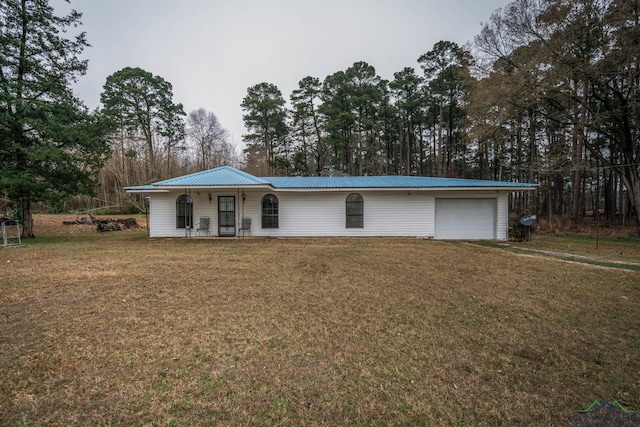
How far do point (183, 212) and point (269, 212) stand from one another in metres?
4.22

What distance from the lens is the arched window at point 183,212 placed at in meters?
12.9

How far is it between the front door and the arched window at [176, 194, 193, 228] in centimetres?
139

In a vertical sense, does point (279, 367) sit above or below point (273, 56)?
below

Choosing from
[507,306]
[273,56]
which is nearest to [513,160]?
[273,56]

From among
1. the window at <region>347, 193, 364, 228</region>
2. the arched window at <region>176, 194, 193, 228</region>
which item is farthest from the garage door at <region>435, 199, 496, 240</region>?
the arched window at <region>176, 194, 193, 228</region>

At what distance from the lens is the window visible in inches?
501

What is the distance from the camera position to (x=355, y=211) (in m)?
12.8

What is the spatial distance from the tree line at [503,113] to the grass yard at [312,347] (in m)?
11.2

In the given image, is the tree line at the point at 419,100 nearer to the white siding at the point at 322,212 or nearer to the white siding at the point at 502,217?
the white siding at the point at 322,212

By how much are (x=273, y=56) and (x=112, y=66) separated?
15.0 m

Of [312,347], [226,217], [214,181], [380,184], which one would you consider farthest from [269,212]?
[312,347]

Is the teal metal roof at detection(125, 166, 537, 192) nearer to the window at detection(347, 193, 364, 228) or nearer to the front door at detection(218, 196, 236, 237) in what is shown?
the window at detection(347, 193, 364, 228)

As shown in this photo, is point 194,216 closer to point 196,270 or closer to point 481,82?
point 196,270

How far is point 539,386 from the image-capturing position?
2268 mm
